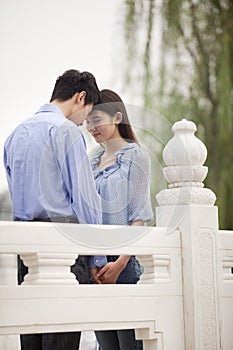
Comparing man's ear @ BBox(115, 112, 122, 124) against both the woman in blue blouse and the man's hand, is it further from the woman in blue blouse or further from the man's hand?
the man's hand

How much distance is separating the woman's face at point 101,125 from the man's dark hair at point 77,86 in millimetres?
45

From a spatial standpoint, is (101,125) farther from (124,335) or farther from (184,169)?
(124,335)

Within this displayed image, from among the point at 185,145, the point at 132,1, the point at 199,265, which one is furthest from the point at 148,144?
the point at 132,1

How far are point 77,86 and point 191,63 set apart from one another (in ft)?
8.60

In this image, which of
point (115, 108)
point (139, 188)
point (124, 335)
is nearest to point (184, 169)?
point (139, 188)

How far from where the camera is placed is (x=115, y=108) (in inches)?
85.1

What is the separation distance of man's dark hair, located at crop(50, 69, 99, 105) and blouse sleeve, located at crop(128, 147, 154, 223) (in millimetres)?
186

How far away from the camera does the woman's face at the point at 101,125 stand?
213 cm

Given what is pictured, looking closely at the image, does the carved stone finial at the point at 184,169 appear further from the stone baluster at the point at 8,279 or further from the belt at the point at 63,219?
the stone baluster at the point at 8,279

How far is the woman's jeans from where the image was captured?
2209mm

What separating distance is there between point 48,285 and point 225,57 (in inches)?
120

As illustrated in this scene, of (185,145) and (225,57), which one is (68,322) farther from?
(225,57)

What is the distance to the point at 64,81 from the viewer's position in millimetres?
2205

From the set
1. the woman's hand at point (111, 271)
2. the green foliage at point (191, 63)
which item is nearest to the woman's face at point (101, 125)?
the woman's hand at point (111, 271)
